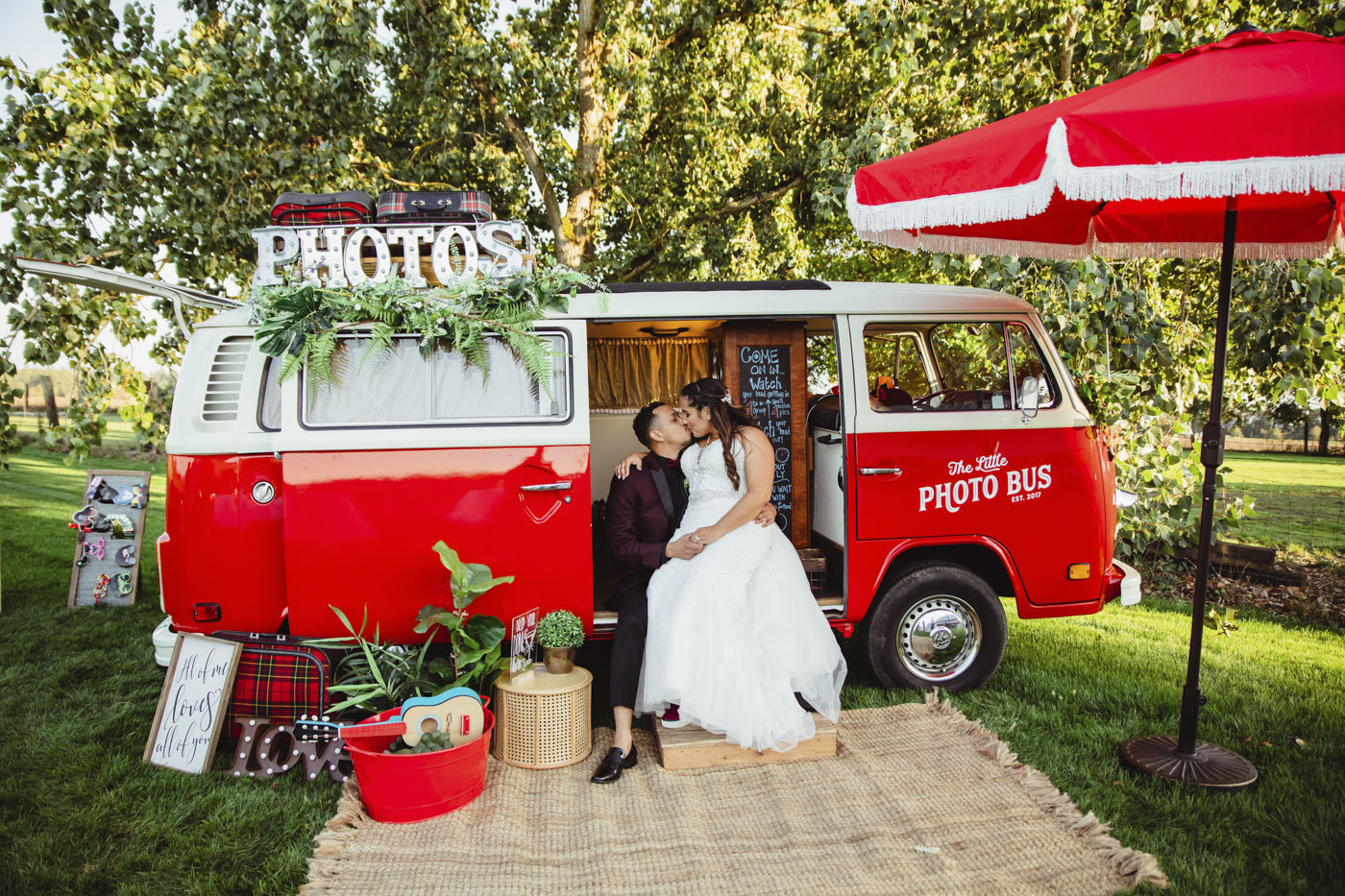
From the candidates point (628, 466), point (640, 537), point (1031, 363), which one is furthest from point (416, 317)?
point (1031, 363)

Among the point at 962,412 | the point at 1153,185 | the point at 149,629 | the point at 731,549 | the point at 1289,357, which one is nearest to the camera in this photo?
the point at 1153,185

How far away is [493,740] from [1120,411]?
5.62 meters

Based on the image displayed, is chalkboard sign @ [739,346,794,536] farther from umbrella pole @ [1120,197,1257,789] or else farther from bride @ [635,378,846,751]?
umbrella pole @ [1120,197,1257,789]

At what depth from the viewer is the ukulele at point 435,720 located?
11.6ft

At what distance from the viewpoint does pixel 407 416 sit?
13.5 feet

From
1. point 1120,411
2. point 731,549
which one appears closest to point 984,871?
point 731,549

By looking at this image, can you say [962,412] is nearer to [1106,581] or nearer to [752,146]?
[1106,581]

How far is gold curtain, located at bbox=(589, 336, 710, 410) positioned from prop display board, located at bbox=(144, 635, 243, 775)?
10.6 feet

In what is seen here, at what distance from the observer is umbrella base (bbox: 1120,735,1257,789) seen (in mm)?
3699

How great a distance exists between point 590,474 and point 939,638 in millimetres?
2285

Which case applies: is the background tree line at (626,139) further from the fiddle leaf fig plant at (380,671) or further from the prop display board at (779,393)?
the fiddle leaf fig plant at (380,671)

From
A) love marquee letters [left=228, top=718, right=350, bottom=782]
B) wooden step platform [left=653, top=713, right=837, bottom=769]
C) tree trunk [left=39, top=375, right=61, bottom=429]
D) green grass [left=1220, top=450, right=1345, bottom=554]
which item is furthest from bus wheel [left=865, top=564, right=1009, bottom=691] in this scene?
tree trunk [left=39, top=375, right=61, bottom=429]

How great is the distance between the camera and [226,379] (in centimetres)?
409

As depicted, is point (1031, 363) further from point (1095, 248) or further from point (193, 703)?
point (193, 703)
